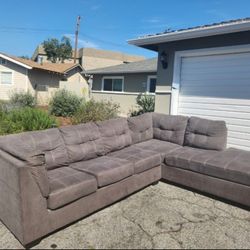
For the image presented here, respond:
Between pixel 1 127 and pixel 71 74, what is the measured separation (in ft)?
60.1

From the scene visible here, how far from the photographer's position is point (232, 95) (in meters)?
5.52

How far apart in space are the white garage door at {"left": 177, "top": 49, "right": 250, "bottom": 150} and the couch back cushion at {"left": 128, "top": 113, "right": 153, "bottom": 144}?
1.16m

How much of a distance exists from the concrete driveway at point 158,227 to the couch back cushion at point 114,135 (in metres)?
1.08

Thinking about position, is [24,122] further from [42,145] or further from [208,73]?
[208,73]

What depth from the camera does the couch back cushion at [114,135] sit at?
4.59m

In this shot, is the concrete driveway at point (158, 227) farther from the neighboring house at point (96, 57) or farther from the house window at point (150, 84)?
the neighboring house at point (96, 57)

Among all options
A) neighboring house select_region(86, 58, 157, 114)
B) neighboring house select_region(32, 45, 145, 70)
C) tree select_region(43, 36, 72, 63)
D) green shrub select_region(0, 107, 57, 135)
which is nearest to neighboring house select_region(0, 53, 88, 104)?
neighboring house select_region(86, 58, 157, 114)

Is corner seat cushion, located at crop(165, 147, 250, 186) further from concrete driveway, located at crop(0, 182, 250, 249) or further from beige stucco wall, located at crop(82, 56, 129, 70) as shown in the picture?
beige stucco wall, located at crop(82, 56, 129, 70)

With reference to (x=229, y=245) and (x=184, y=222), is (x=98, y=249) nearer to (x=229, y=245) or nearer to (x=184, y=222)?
(x=184, y=222)

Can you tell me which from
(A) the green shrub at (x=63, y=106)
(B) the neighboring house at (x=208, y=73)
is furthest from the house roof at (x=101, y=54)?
(B) the neighboring house at (x=208, y=73)

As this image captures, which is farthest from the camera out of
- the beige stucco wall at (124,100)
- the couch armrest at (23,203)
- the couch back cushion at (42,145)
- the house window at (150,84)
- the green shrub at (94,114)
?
the beige stucco wall at (124,100)

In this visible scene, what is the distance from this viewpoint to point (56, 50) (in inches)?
1567

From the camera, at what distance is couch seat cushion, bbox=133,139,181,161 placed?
4750mm

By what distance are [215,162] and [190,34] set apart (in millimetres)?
2852
